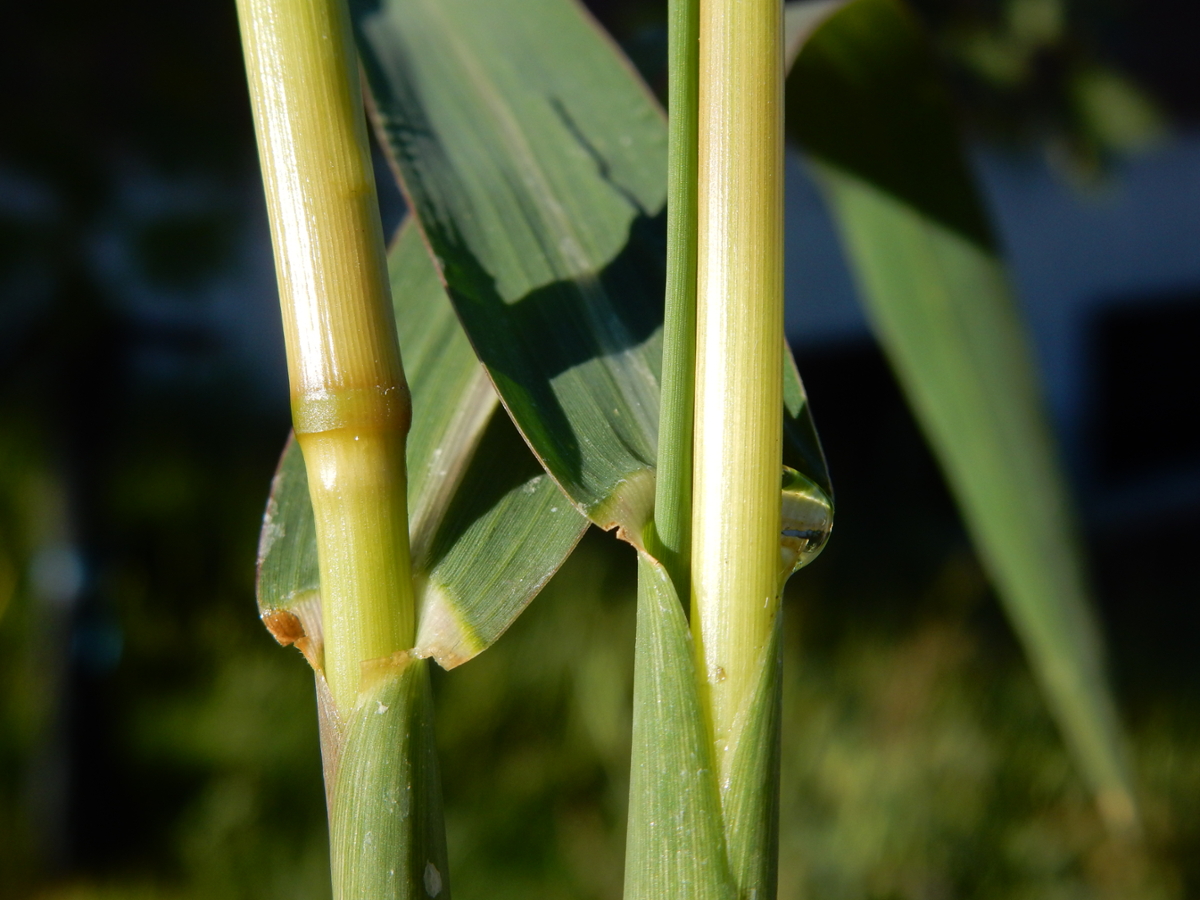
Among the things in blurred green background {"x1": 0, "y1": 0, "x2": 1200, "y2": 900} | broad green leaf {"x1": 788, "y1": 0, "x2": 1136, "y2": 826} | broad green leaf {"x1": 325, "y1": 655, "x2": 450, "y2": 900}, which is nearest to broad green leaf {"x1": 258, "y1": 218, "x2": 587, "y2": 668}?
broad green leaf {"x1": 325, "y1": 655, "x2": 450, "y2": 900}

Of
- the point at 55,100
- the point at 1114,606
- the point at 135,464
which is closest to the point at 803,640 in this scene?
the point at 1114,606

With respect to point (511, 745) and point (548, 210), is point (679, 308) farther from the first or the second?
point (511, 745)

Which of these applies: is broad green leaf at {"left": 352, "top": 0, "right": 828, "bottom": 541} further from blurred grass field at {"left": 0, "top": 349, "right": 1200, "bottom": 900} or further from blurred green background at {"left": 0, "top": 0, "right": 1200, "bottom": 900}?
blurred grass field at {"left": 0, "top": 349, "right": 1200, "bottom": 900}

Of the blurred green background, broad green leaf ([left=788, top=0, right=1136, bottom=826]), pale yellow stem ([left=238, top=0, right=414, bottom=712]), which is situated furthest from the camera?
the blurred green background

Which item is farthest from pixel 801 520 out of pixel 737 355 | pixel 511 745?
pixel 511 745

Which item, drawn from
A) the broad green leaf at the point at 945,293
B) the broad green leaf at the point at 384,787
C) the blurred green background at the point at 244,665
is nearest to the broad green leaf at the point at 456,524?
the broad green leaf at the point at 384,787

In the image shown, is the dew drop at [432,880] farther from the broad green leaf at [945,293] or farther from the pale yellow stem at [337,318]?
the broad green leaf at [945,293]

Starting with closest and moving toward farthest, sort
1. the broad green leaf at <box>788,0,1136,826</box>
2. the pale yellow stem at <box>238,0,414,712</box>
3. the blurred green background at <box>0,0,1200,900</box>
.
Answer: the pale yellow stem at <box>238,0,414,712</box> → the broad green leaf at <box>788,0,1136,826</box> → the blurred green background at <box>0,0,1200,900</box>

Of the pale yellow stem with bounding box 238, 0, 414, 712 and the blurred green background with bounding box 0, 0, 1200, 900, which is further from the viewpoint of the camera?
the blurred green background with bounding box 0, 0, 1200, 900
